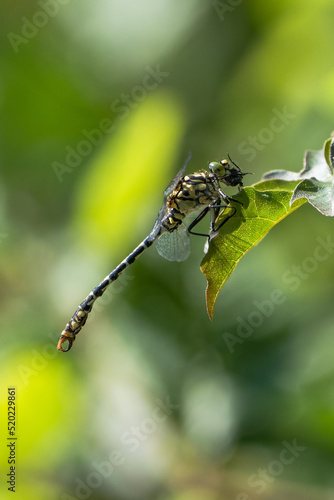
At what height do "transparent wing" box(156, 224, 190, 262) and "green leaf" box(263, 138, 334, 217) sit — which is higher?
"green leaf" box(263, 138, 334, 217)

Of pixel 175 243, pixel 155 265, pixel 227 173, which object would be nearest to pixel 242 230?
pixel 227 173

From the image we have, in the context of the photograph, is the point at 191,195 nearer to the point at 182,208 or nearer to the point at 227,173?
the point at 182,208

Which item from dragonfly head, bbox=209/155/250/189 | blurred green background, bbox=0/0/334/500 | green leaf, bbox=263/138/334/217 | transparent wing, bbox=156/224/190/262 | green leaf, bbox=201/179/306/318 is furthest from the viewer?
blurred green background, bbox=0/0/334/500

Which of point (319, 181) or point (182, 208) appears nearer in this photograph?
point (319, 181)

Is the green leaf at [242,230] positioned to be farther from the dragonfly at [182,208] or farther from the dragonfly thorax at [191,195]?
the dragonfly thorax at [191,195]

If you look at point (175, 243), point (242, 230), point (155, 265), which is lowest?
point (155, 265)

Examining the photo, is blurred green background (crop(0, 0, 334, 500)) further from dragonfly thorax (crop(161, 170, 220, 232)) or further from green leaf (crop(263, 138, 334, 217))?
green leaf (crop(263, 138, 334, 217))

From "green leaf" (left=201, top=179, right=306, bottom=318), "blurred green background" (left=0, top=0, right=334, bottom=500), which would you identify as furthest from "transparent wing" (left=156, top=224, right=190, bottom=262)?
"blurred green background" (left=0, top=0, right=334, bottom=500)
